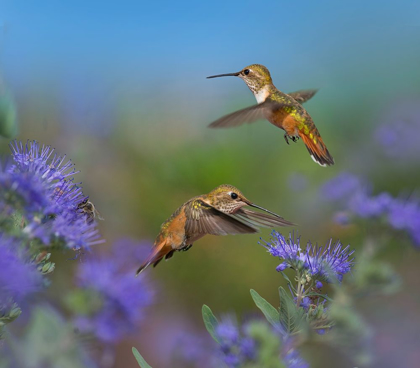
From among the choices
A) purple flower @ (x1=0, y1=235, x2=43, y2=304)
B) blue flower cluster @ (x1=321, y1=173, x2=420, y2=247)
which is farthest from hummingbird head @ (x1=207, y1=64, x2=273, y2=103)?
purple flower @ (x1=0, y1=235, x2=43, y2=304)

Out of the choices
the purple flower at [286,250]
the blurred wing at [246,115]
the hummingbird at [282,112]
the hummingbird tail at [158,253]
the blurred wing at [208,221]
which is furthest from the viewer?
the hummingbird at [282,112]

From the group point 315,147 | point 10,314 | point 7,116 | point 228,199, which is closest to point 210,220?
point 228,199

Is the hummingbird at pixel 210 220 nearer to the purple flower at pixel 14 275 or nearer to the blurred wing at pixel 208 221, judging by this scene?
the blurred wing at pixel 208 221

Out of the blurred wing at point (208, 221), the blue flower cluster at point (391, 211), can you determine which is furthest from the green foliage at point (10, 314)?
the blue flower cluster at point (391, 211)

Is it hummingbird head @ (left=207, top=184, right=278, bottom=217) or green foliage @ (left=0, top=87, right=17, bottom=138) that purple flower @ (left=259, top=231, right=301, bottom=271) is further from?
green foliage @ (left=0, top=87, right=17, bottom=138)

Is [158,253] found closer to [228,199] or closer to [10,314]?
[228,199]

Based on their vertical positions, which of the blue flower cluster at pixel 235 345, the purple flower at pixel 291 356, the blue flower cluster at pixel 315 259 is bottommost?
the purple flower at pixel 291 356
